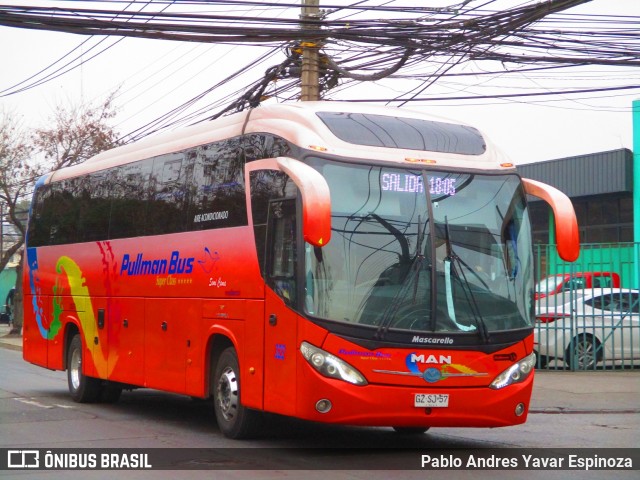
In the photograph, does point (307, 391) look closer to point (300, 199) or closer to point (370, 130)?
point (300, 199)

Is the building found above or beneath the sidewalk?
above

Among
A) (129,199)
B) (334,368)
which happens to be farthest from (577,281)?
(334,368)

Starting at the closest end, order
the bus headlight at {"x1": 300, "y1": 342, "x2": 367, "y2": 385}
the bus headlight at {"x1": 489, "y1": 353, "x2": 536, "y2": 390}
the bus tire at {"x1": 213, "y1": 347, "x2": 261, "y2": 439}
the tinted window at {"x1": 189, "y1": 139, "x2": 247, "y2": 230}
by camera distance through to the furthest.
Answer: the bus headlight at {"x1": 300, "y1": 342, "x2": 367, "y2": 385} → the bus headlight at {"x1": 489, "y1": 353, "x2": 536, "y2": 390} → the bus tire at {"x1": 213, "y1": 347, "x2": 261, "y2": 439} → the tinted window at {"x1": 189, "y1": 139, "x2": 247, "y2": 230}

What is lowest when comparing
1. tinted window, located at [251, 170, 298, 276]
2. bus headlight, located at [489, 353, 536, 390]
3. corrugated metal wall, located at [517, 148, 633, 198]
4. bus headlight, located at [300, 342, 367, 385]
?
bus headlight, located at [489, 353, 536, 390]

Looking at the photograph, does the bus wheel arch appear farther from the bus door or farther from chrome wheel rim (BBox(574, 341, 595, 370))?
chrome wheel rim (BBox(574, 341, 595, 370))

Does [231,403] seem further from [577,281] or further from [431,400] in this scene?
[577,281]

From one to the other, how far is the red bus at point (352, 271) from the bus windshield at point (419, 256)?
0.05 ft

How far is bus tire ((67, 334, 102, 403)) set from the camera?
1541 cm

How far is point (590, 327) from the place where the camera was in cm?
1930

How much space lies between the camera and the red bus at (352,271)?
9.41 metres

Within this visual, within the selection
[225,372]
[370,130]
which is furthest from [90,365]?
[370,130]

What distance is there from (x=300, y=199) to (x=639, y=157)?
24.0 metres

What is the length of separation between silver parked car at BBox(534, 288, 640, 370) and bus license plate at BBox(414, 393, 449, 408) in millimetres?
10010

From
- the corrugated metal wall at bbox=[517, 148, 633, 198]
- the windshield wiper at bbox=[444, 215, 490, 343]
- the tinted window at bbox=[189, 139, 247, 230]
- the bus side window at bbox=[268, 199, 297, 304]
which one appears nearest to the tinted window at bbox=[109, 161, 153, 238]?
the tinted window at bbox=[189, 139, 247, 230]
